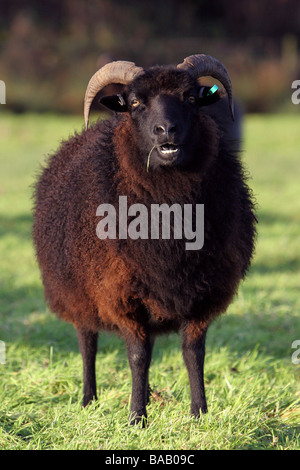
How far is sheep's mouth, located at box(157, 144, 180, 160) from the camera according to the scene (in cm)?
399

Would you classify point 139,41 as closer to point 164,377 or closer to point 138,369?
point 164,377

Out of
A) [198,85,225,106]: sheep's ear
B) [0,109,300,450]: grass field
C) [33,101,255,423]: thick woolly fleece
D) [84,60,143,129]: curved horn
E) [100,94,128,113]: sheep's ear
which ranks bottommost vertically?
[0,109,300,450]: grass field

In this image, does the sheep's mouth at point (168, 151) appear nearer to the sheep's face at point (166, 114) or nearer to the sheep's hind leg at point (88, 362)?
the sheep's face at point (166, 114)

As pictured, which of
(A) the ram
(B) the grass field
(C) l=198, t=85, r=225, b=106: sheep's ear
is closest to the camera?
(B) the grass field

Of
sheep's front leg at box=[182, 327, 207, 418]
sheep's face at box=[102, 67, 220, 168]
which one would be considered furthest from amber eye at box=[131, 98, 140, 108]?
sheep's front leg at box=[182, 327, 207, 418]

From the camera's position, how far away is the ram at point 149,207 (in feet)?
→ 13.5

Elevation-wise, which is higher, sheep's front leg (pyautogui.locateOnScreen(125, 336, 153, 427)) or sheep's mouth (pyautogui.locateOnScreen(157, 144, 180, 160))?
sheep's mouth (pyautogui.locateOnScreen(157, 144, 180, 160))

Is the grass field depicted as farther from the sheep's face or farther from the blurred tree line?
the blurred tree line

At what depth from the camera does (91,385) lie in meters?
4.76

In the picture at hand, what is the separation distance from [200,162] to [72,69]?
76.6ft

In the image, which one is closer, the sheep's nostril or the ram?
the sheep's nostril

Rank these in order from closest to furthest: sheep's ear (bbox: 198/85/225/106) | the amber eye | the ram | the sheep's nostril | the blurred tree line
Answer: the sheep's nostril
the ram
the amber eye
sheep's ear (bbox: 198/85/225/106)
the blurred tree line

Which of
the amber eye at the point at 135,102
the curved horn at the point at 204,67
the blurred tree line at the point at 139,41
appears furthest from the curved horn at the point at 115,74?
the blurred tree line at the point at 139,41
